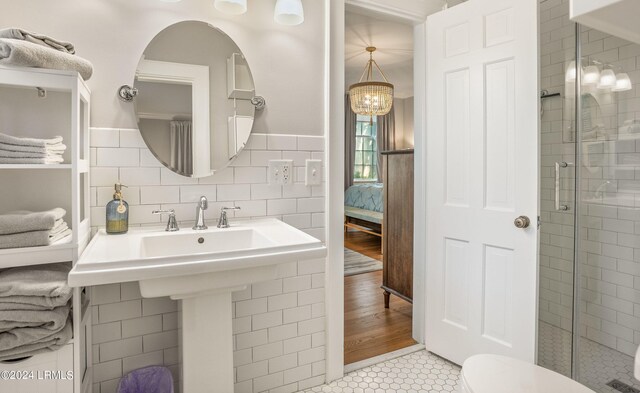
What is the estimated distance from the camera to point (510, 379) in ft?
3.89

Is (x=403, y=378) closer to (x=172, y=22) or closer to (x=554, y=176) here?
(x=554, y=176)

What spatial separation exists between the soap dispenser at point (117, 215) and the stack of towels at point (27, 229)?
A: 0.22 metres

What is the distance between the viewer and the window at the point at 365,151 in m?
7.83

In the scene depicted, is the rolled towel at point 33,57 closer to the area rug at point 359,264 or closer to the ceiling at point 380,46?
the ceiling at point 380,46

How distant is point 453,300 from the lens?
219 cm

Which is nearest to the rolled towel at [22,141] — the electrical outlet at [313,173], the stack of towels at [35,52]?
the stack of towels at [35,52]

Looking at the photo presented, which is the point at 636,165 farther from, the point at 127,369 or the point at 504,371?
the point at 127,369

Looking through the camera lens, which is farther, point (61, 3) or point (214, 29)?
point (214, 29)

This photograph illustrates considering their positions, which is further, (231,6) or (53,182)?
(231,6)

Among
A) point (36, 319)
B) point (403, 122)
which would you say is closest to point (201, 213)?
point (36, 319)

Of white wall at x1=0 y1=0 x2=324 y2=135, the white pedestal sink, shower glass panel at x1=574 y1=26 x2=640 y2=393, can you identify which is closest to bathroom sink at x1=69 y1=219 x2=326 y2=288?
the white pedestal sink

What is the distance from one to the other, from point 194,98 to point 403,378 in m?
1.87

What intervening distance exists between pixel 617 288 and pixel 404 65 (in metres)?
4.46

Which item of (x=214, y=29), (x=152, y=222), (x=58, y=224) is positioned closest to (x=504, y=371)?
(x=152, y=222)
